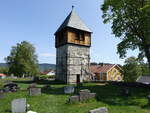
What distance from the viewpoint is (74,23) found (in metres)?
33.8

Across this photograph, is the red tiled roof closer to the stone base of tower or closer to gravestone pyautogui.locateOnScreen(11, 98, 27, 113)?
the stone base of tower

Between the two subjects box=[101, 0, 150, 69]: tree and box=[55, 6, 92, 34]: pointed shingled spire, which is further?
box=[55, 6, 92, 34]: pointed shingled spire

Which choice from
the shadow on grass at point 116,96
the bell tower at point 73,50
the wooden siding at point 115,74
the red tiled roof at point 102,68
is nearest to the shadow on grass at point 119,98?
the shadow on grass at point 116,96

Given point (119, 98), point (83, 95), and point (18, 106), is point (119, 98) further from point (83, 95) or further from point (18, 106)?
point (18, 106)

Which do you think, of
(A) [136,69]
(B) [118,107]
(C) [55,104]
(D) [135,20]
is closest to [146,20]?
(D) [135,20]

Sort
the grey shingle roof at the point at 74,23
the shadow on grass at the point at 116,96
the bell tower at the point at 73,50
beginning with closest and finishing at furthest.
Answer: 1. the shadow on grass at the point at 116,96
2. the bell tower at the point at 73,50
3. the grey shingle roof at the point at 74,23

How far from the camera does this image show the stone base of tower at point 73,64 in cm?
3184

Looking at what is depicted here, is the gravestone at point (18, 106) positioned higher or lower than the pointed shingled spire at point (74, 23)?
lower

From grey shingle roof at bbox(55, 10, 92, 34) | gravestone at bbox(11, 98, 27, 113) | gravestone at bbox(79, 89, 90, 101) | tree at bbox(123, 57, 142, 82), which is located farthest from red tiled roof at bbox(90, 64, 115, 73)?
gravestone at bbox(11, 98, 27, 113)

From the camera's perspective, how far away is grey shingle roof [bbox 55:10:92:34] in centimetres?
3306

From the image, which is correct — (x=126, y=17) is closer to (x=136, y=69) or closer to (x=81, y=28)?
(x=81, y=28)

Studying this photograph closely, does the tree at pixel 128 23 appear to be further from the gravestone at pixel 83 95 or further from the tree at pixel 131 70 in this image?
the tree at pixel 131 70

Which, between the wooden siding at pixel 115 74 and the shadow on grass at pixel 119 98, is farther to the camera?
the wooden siding at pixel 115 74

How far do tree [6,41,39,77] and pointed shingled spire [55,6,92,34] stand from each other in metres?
27.1
